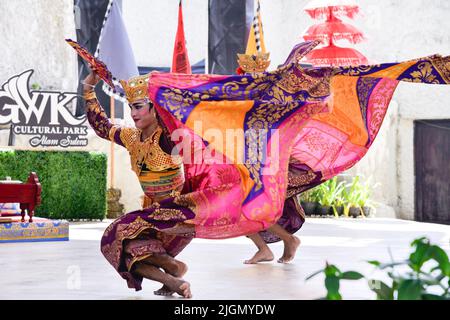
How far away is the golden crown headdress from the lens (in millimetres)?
6398

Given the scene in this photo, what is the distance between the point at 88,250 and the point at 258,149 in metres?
3.52

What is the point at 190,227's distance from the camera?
4.81 meters

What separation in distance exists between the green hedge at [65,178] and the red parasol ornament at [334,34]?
3.85 m

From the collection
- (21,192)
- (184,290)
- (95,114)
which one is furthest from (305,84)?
(21,192)

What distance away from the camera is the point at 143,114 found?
207 inches

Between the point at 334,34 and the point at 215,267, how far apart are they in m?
8.00

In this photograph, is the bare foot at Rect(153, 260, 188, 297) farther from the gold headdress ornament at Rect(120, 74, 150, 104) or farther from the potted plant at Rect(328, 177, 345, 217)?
the potted plant at Rect(328, 177, 345, 217)

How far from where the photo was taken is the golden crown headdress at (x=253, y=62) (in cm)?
640

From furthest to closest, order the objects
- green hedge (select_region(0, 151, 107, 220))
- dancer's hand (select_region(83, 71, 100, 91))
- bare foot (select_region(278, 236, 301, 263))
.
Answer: green hedge (select_region(0, 151, 107, 220))
bare foot (select_region(278, 236, 301, 263))
dancer's hand (select_region(83, 71, 100, 91))

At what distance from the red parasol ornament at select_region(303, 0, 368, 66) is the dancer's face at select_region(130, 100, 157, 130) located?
8.88 meters

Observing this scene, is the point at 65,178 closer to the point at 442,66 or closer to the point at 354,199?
the point at 354,199

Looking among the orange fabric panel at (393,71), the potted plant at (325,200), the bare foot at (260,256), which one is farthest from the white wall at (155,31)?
the orange fabric panel at (393,71)

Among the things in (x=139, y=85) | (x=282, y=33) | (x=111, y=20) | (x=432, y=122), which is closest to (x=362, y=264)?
(x=139, y=85)

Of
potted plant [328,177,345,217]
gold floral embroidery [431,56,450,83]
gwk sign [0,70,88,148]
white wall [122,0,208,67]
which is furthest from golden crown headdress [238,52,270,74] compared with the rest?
white wall [122,0,208,67]
